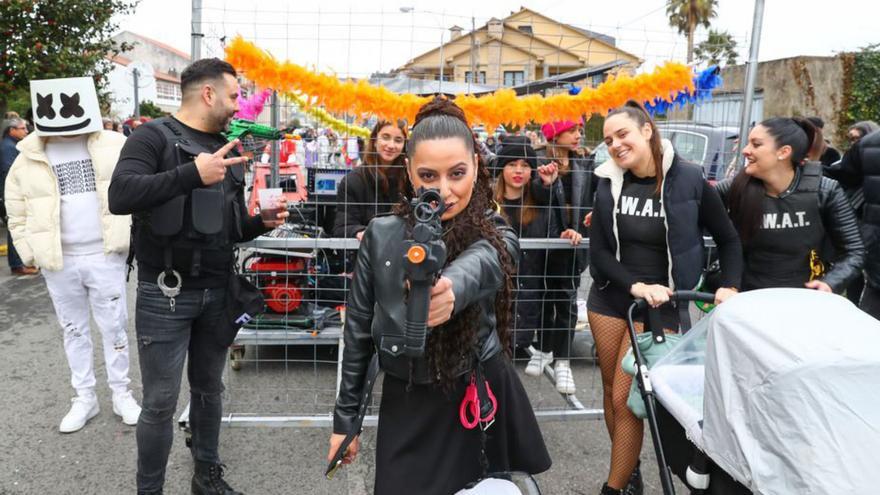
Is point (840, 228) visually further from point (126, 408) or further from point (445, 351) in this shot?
point (126, 408)

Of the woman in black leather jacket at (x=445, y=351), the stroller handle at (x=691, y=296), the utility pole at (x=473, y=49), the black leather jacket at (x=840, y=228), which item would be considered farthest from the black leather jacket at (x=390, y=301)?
the black leather jacket at (x=840, y=228)

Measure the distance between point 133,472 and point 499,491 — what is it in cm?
253

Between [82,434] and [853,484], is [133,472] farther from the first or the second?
[853,484]

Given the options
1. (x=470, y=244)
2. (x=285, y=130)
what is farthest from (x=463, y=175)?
(x=285, y=130)

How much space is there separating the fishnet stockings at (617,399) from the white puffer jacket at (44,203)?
9.78ft

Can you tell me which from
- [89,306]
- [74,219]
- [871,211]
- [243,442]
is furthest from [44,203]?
[871,211]

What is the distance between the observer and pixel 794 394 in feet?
5.33

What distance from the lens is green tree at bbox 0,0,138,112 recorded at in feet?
28.0

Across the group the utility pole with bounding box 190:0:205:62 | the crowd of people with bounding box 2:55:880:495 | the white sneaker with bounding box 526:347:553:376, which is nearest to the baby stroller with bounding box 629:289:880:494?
the crowd of people with bounding box 2:55:880:495

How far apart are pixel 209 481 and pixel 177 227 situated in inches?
55.6

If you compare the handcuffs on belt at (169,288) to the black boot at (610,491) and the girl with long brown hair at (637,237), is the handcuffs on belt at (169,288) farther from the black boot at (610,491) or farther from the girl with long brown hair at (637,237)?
the black boot at (610,491)

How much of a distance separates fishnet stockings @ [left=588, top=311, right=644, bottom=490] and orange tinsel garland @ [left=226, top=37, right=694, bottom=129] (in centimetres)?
120

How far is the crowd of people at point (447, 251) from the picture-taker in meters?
1.80

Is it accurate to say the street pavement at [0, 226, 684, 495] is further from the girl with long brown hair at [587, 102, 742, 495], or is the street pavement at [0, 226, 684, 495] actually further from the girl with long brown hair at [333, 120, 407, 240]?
the girl with long brown hair at [333, 120, 407, 240]
